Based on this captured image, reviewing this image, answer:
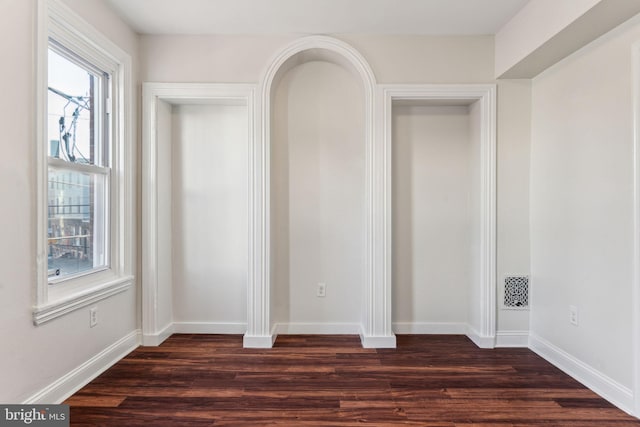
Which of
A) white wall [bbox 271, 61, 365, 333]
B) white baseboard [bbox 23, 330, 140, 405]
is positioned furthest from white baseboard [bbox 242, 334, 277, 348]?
white baseboard [bbox 23, 330, 140, 405]

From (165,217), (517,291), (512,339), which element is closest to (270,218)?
(165,217)

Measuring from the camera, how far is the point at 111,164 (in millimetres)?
2658

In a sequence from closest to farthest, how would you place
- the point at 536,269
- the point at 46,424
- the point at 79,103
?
the point at 46,424, the point at 79,103, the point at 536,269

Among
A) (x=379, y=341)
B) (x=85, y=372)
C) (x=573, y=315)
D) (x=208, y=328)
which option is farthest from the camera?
(x=208, y=328)

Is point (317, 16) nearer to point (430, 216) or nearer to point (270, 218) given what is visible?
point (270, 218)

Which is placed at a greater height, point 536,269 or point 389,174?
point 389,174

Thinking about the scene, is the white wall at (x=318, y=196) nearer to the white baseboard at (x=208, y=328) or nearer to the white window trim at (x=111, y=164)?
the white baseboard at (x=208, y=328)

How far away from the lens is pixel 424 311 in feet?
10.5

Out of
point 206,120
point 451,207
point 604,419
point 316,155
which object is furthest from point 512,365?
point 206,120

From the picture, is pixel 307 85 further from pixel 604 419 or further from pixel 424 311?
pixel 604 419

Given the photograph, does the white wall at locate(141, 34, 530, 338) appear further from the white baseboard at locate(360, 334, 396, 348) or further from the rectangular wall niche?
the white baseboard at locate(360, 334, 396, 348)

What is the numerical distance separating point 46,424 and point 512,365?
2.90 meters

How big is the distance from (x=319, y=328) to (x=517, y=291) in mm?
1696

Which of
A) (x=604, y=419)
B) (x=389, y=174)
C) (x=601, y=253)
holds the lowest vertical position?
(x=604, y=419)
